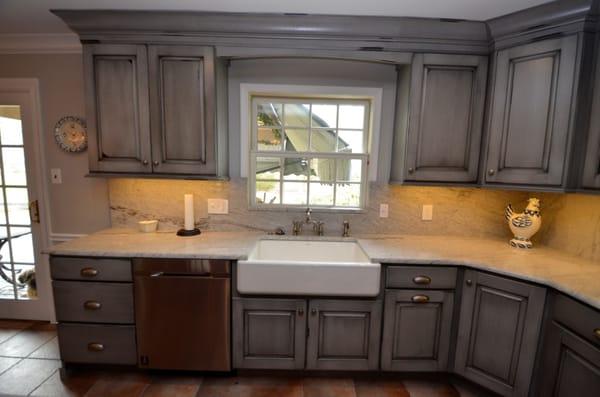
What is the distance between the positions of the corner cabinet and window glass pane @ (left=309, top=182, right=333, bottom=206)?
2.62ft

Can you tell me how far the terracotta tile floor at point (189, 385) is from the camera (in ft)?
5.48

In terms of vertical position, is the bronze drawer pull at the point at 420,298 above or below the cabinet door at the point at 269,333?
above

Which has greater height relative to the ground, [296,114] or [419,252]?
[296,114]

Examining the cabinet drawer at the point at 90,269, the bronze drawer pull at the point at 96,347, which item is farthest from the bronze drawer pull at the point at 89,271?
the bronze drawer pull at the point at 96,347

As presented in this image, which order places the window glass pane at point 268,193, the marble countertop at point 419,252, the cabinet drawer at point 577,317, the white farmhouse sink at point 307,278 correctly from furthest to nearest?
the window glass pane at point 268,193
the white farmhouse sink at point 307,278
the marble countertop at point 419,252
the cabinet drawer at point 577,317

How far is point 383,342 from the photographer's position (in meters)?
1.71

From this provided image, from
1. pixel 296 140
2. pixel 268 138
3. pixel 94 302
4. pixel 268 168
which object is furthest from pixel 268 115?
pixel 94 302

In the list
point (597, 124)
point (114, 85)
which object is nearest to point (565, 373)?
point (597, 124)

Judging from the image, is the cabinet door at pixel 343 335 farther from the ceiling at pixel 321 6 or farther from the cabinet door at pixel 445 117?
the ceiling at pixel 321 6

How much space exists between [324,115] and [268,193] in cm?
77

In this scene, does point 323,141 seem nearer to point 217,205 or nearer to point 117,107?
point 217,205

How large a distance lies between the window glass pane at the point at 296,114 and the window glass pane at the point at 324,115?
0.18 feet

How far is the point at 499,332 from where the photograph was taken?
1536 mm

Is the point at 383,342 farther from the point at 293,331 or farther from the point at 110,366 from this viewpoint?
the point at 110,366
